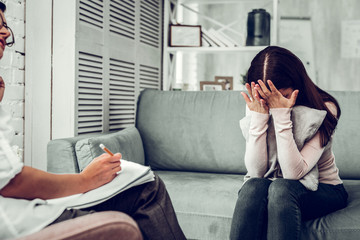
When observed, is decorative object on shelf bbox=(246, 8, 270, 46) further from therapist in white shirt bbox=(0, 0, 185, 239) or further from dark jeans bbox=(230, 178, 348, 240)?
therapist in white shirt bbox=(0, 0, 185, 239)

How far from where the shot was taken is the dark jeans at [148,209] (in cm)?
97

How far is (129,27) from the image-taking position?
2500mm

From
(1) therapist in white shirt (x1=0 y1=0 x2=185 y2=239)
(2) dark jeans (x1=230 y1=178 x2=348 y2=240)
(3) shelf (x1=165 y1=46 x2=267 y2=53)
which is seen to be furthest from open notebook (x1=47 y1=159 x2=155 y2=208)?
(3) shelf (x1=165 y1=46 x2=267 y2=53)

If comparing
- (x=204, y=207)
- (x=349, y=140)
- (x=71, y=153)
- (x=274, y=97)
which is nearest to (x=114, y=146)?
(x=71, y=153)

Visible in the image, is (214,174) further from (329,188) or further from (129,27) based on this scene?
(129,27)

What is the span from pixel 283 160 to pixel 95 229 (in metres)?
0.86

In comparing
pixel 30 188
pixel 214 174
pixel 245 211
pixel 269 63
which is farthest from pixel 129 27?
pixel 30 188

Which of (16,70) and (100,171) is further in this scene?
(16,70)

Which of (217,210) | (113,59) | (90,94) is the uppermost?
(113,59)

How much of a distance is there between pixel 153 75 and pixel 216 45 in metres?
0.52

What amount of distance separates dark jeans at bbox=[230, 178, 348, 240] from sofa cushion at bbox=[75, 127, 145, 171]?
2.08 feet

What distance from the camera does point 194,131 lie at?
2.13 m

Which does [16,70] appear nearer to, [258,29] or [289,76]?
[289,76]

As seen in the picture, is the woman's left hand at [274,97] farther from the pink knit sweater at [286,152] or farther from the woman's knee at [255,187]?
the woman's knee at [255,187]
